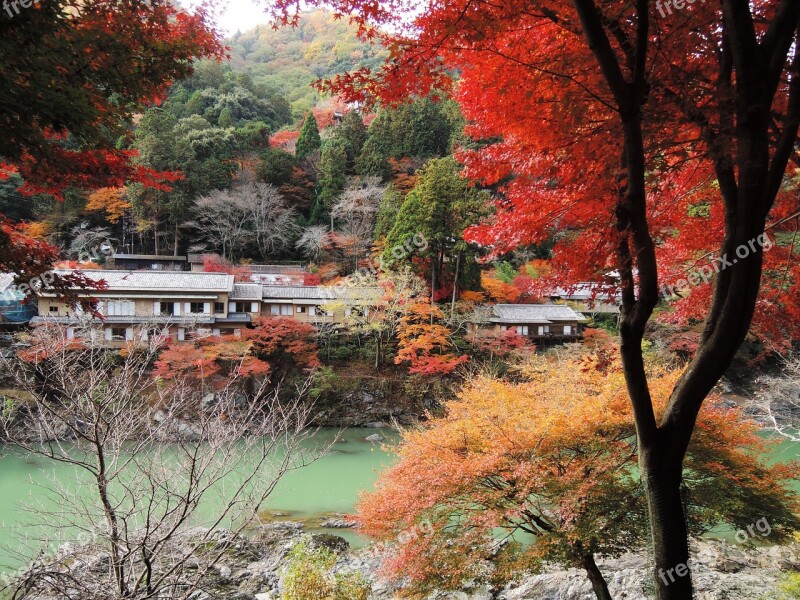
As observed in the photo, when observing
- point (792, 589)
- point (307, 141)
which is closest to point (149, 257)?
point (307, 141)

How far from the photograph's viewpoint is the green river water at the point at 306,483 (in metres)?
9.13

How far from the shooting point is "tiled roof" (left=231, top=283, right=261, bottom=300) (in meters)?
17.5

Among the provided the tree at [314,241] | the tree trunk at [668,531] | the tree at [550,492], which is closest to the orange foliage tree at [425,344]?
the tree at [314,241]

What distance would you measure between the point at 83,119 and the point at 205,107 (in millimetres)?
28444

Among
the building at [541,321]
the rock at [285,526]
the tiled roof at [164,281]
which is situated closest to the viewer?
the rock at [285,526]

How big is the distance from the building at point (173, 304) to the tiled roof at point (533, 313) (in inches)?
352

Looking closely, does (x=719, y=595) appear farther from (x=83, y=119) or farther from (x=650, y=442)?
(x=83, y=119)

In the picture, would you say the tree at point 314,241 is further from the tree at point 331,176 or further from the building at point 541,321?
the building at point 541,321

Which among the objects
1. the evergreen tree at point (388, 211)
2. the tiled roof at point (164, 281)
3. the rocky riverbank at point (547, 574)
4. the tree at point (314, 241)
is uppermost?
the evergreen tree at point (388, 211)

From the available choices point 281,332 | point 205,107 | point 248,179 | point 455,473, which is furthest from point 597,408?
point 205,107

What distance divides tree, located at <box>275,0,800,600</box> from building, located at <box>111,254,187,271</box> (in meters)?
20.7

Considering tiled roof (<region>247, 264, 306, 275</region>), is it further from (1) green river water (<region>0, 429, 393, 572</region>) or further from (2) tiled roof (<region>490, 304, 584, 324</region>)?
(1) green river water (<region>0, 429, 393, 572</region>)

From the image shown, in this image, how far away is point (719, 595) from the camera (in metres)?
6.42

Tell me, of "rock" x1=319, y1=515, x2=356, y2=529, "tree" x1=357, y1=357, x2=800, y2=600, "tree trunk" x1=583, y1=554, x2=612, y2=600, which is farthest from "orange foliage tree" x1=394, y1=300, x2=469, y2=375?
"tree trunk" x1=583, y1=554, x2=612, y2=600
